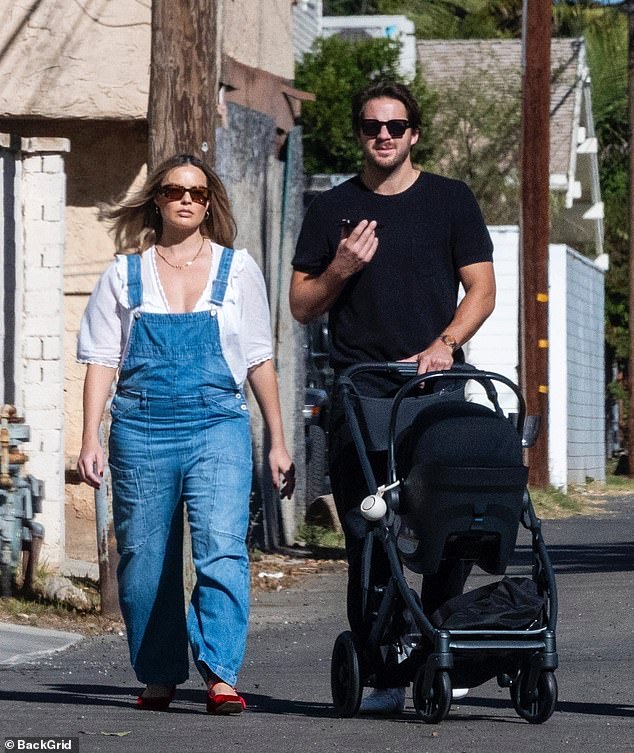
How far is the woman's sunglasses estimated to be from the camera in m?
6.37

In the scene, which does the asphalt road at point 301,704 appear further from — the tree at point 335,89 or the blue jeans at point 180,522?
the tree at point 335,89

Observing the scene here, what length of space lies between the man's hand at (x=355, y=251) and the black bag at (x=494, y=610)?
113 centimetres

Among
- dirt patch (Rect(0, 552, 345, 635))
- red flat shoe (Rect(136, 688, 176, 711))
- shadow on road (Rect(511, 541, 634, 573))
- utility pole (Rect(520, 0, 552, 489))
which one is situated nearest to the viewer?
red flat shoe (Rect(136, 688, 176, 711))

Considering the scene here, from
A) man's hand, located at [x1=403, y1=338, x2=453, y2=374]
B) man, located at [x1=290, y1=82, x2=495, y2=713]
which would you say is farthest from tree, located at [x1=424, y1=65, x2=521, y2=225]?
man's hand, located at [x1=403, y1=338, x2=453, y2=374]

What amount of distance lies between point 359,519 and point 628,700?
4.30 feet

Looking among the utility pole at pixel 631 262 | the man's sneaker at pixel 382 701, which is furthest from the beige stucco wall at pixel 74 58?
the utility pole at pixel 631 262

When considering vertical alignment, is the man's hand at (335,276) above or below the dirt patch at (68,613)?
above

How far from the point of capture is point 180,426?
624cm

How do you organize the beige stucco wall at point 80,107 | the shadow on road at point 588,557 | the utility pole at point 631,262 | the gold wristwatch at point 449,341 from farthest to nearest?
the utility pole at point 631,262 < the beige stucco wall at point 80,107 < the shadow on road at point 588,557 < the gold wristwatch at point 449,341

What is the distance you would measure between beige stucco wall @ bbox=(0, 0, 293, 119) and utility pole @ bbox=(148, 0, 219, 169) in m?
3.12

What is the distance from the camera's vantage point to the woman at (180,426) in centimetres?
622

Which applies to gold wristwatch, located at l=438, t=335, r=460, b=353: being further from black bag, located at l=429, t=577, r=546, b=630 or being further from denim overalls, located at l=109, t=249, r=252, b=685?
black bag, located at l=429, t=577, r=546, b=630

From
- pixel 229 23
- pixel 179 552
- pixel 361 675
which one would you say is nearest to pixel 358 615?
pixel 361 675

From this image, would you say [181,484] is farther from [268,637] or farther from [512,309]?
[512,309]
